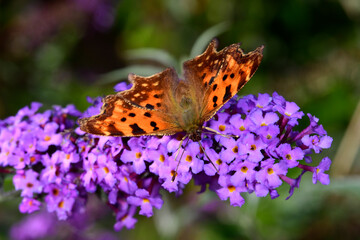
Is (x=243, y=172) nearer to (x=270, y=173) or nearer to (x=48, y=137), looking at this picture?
(x=270, y=173)

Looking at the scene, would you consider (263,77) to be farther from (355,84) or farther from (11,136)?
(11,136)

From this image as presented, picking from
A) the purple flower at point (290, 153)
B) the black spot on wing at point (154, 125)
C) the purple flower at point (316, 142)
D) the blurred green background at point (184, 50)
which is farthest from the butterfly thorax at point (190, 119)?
the blurred green background at point (184, 50)

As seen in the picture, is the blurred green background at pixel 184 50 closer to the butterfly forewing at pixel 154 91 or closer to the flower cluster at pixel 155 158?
the flower cluster at pixel 155 158

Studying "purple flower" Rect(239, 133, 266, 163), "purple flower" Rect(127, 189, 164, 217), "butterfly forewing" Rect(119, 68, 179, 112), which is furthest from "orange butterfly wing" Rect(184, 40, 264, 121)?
"purple flower" Rect(127, 189, 164, 217)

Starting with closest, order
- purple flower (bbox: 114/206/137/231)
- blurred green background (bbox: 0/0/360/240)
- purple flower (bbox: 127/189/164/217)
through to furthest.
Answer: purple flower (bbox: 127/189/164/217)
purple flower (bbox: 114/206/137/231)
blurred green background (bbox: 0/0/360/240)

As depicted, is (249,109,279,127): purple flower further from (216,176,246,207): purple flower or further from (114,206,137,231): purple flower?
(114,206,137,231): purple flower

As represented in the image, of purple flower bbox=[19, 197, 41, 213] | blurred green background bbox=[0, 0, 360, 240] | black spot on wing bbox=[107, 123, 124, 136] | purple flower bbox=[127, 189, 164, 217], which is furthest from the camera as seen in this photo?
blurred green background bbox=[0, 0, 360, 240]
